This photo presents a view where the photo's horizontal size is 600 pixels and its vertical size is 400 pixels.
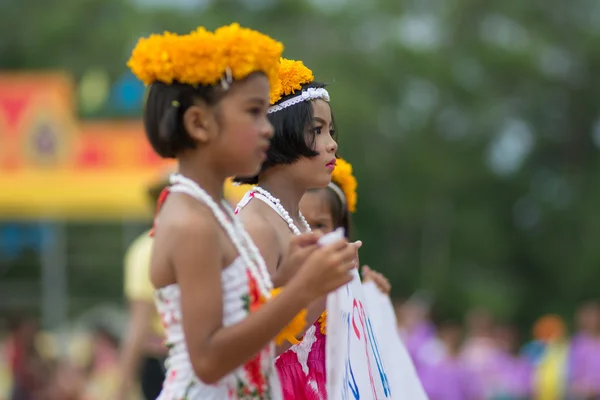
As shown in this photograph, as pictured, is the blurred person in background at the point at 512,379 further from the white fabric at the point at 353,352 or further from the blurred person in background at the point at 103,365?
the white fabric at the point at 353,352

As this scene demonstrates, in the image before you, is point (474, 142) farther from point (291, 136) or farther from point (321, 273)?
point (321, 273)

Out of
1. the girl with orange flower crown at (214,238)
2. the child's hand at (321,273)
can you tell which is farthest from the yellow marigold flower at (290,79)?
the child's hand at (321,273)

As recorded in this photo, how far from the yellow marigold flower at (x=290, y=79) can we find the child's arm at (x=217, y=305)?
4.46 ft

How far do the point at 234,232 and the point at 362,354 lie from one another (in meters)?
1.00

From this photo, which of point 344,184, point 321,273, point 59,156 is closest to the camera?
point 321,273

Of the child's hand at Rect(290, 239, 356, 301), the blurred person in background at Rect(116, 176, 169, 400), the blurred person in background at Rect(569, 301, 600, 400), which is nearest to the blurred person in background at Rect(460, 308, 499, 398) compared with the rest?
the blurred person in background at Rect(569, 301, 600, 400)

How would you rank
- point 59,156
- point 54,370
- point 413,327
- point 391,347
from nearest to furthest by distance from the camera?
point 391,347
point 54,370
point 413,327
point 59,156

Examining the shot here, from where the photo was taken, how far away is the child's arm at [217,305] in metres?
3.04

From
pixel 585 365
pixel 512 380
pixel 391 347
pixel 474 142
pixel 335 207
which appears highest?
pixel 474 142

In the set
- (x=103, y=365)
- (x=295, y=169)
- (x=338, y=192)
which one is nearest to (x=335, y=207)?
(x=338, y=192)

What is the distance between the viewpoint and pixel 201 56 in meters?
3.15

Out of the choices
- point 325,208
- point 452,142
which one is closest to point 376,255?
point 452,142

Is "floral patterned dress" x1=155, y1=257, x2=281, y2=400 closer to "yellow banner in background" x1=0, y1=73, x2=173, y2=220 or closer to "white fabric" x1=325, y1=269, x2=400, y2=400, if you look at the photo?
"white fabric" x1=325, y1=269, x2=400, y2=400

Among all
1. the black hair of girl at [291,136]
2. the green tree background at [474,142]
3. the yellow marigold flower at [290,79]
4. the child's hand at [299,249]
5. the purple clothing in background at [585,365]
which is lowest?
the child's hand at [299,249]
